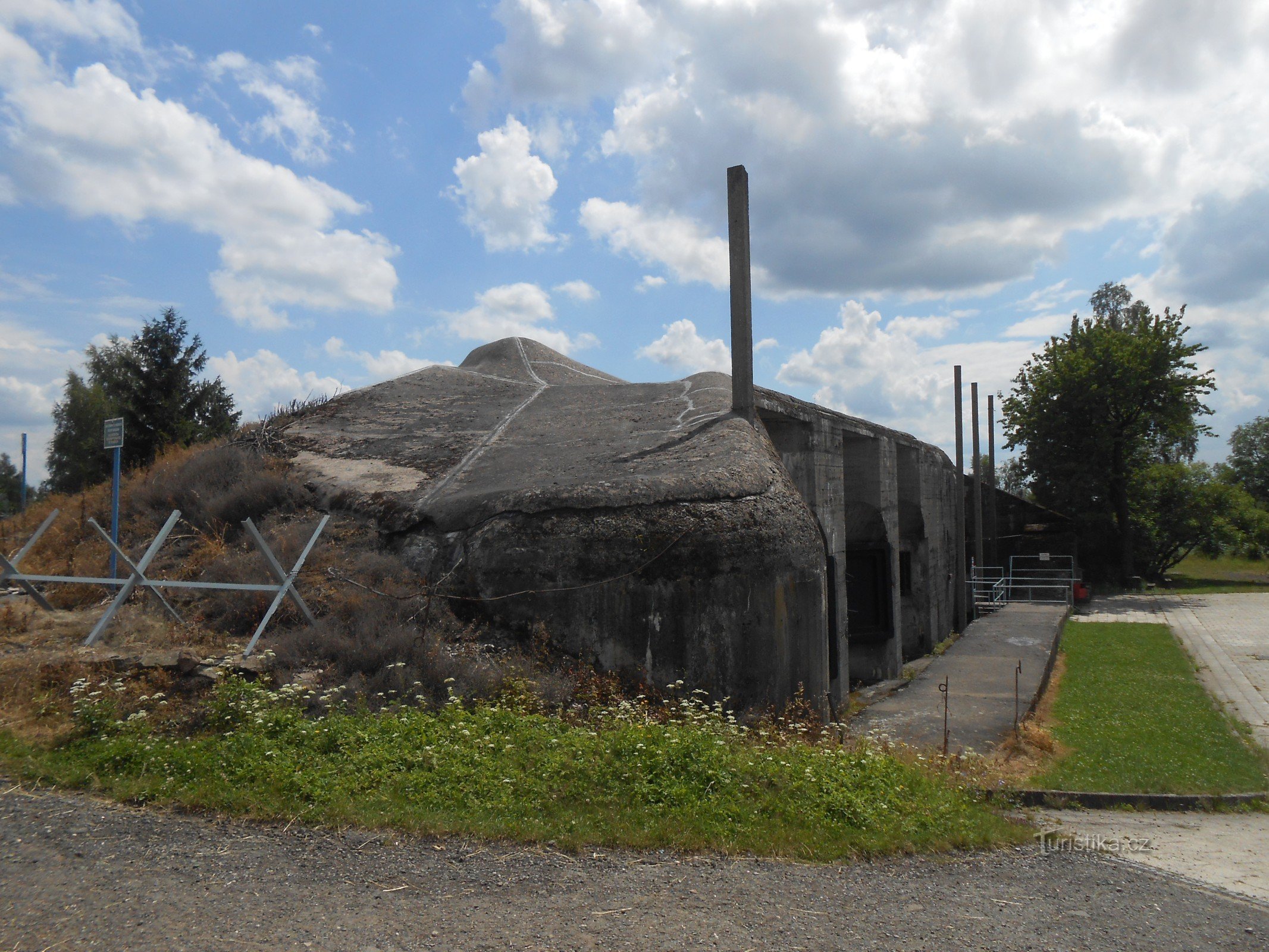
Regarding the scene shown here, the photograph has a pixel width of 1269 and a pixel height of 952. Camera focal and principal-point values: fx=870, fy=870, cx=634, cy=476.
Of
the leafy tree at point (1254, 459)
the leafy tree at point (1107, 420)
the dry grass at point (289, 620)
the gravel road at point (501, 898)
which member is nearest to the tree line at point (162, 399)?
the dry grass at point (289, 620)

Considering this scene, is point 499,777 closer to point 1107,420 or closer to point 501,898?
point 501,898

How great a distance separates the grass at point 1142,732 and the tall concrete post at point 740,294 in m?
5.40

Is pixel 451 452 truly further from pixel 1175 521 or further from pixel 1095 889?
pixel 1175 521

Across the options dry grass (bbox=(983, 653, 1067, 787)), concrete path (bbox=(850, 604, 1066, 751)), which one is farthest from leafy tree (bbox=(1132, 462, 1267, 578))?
dry grass (bbox=(983, 653, 1067, 787))

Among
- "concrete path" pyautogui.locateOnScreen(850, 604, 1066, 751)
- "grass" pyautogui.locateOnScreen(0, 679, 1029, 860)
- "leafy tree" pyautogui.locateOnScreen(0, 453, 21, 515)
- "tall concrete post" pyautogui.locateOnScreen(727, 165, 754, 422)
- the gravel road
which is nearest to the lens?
the gravel road

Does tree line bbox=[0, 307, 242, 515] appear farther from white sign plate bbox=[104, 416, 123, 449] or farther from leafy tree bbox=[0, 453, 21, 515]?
leafy tree bbox=[0, 453, 21, 515]

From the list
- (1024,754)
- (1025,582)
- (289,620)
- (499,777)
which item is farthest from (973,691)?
(1025,582)

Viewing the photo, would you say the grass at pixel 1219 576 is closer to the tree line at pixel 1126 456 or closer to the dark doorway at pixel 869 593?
the tree line at pixel 1126 456

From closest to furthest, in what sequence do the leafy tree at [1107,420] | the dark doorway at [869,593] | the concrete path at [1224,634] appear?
the concrete path at [1224,634] → the dark doorway at [869,593] → the leafy tree at [1107,420]

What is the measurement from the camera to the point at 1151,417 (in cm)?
3186

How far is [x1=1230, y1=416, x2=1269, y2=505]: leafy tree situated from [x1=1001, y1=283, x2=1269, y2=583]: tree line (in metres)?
25.5

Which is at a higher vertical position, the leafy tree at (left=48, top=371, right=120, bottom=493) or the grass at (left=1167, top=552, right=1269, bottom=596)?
the leafy tree at (left=48, top=371, right=120, bottom=493)

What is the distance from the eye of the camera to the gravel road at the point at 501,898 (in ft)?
11.8

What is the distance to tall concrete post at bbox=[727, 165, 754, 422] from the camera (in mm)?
11164
